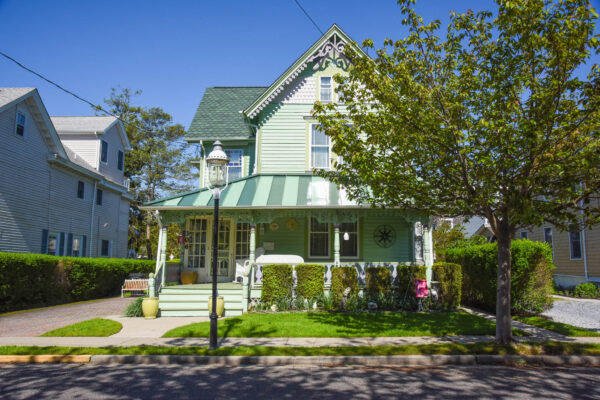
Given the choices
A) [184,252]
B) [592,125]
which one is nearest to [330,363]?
[592,125]

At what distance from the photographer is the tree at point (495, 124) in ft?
25.4

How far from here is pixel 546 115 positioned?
7980mm

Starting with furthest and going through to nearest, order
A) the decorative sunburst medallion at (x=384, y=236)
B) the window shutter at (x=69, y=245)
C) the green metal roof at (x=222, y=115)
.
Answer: the window shutter at (x=69, y=245), the green metal roof at (x=222, y=115), the decorative sunburst medallion at (x=384, y=236)

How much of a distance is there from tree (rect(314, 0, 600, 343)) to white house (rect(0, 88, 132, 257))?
16.2 meters

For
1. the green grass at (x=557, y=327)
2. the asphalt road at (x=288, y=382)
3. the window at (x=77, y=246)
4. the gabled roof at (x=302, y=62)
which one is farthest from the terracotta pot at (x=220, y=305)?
the window at (x=77, y=246)

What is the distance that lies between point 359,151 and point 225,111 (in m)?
11.1

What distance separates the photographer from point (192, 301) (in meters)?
13.7

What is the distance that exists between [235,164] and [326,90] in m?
5.00

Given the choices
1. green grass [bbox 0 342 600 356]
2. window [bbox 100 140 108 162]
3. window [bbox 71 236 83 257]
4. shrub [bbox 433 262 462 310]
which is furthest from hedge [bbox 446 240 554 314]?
window [bbox 100 140 108 162]

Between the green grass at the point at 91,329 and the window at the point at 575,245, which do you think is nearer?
the green grass at the point at 91,329

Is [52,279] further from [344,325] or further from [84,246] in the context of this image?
[344,325]

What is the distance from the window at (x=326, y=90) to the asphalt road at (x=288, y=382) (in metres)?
11.8

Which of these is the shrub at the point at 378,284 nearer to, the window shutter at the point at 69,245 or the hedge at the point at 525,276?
the hedge at the point at 525,276

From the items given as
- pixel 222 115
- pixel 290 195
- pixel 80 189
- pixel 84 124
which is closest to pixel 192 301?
pixel 290 195
